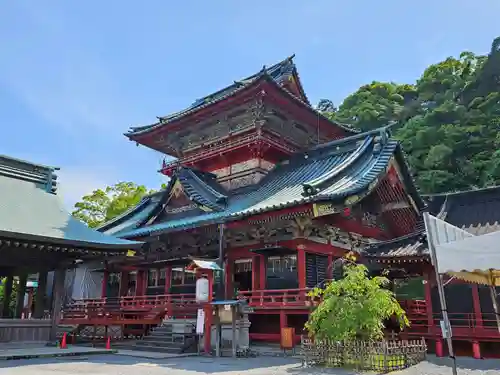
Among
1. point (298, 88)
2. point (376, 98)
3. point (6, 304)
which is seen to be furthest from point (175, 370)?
point (376, 98)

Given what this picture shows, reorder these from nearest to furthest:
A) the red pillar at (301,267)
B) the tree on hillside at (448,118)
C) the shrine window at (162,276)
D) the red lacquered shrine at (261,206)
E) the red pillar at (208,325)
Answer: the red pillar at (208,325) → the red pillar at (301,267) → the red lacquered shrine at (261,206) → the shrine window at (162,276) → the tree on hillside at (448,118)

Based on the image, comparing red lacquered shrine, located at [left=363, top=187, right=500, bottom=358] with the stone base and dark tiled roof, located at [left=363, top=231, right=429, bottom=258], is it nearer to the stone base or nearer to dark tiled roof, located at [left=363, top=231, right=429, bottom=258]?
dark tiled roof, located at [left=363, top=231, right=429, bottom=258]

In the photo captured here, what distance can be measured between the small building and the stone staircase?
3.45 m

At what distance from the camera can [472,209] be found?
64.6ft

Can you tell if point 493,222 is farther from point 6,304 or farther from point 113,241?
point 6,304

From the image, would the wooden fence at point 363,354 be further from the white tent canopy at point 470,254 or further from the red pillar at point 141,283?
the red pillar at point 141,283

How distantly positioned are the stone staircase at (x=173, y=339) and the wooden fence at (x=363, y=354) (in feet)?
18.0

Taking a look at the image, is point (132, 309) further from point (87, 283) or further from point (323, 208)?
point (323, 208)

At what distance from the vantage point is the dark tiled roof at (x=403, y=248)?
52.9 feet

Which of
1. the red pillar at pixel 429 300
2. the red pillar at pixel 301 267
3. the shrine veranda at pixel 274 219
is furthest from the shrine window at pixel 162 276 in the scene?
the red pillar at pixel 429 300

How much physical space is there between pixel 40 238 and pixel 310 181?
1039 cm

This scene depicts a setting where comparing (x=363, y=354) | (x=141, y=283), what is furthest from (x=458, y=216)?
(x=141, y=283)

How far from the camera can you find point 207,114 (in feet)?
81.1

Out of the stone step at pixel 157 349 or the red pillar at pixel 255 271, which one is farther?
the red pillar at pixel 255 271
